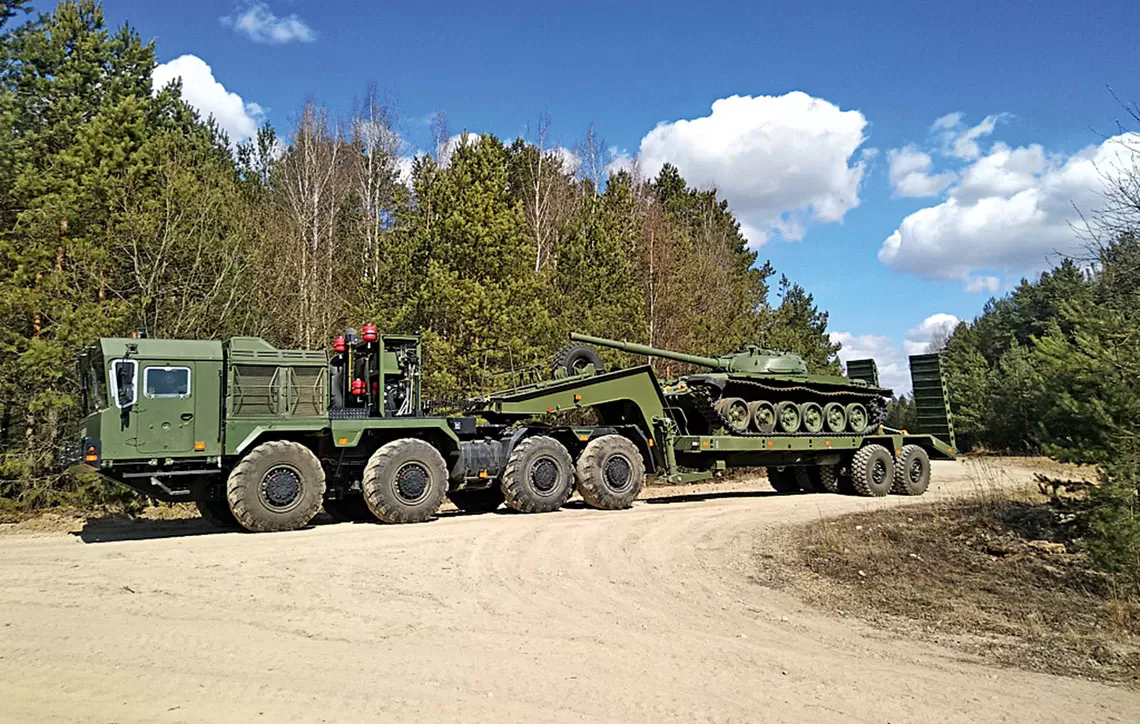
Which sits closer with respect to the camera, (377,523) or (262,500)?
(262,500)

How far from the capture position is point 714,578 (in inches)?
384

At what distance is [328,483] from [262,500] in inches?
59.5

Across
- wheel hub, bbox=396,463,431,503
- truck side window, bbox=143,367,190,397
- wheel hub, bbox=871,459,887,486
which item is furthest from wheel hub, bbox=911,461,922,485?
truck side window, bbox=143,367,190,397

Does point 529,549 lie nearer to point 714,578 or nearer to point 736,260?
point 714,578

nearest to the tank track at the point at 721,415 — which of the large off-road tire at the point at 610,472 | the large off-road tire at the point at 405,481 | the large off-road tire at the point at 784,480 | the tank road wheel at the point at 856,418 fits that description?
the tank road wheel at the point at 856,418

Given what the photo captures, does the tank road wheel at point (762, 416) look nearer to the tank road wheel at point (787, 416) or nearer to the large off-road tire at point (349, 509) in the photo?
the tank road wheel at point (787, 416)

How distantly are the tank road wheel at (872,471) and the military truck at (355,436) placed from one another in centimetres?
218

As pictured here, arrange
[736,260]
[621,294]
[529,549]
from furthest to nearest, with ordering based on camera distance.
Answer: [736,260] → [621,294] → [529,549]

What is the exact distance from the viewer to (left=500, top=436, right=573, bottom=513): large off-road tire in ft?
49.0

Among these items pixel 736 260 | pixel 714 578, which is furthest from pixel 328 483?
pixel 736 260

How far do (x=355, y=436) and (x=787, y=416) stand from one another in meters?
9.34

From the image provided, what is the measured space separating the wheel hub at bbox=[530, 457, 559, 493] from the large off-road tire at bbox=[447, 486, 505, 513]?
112cm

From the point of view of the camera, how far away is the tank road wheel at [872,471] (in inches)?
763

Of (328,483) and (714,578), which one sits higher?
(328,483)
